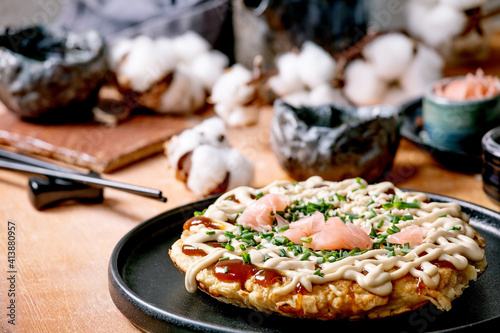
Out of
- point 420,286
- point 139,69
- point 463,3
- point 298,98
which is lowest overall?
point 298,98

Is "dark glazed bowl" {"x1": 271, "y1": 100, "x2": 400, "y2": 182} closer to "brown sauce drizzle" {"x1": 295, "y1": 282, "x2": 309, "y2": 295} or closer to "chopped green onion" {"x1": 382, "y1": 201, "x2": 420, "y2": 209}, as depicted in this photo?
"chopped green onion" {"x1": 382, "y1": 201, "x2": 420, "y2": 209}

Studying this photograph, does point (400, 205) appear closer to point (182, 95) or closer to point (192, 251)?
point (192, 251)

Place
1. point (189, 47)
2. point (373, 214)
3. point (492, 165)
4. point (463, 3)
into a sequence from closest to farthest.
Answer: point (373, 214) → point (492, 165) → point (463, 3) → point (189, 47)

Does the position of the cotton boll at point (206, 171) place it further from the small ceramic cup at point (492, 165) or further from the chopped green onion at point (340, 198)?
the small ceramic cup at point (492, 165)

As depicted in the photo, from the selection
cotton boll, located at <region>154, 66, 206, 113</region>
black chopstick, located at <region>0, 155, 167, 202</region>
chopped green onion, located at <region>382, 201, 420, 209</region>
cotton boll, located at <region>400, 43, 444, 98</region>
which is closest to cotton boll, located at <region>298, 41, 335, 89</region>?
cotton boll, located at <region>400, 43, 444, 98</region>

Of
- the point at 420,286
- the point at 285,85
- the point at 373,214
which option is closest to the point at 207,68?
the point at 285,85

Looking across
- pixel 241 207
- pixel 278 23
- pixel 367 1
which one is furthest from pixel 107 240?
pixel 367 1

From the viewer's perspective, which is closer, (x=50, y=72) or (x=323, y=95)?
(x=50, y=72)
